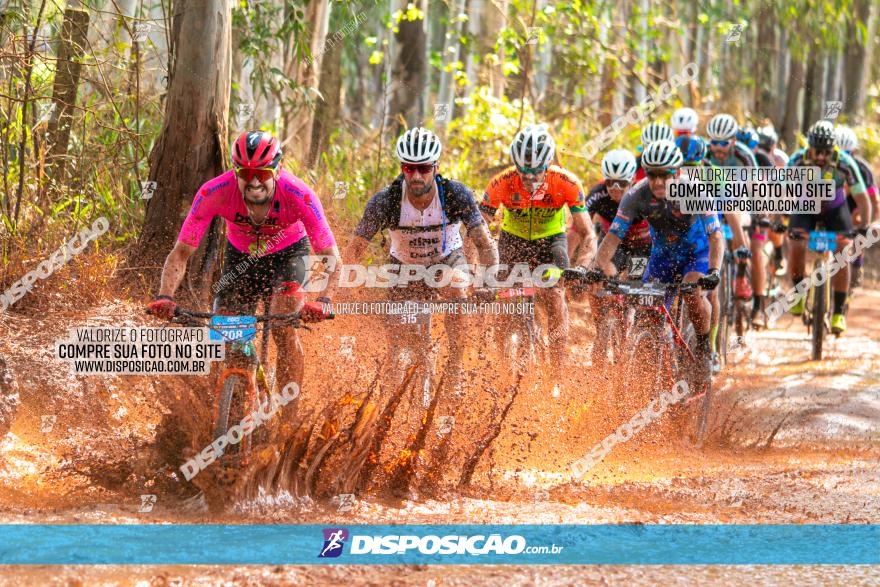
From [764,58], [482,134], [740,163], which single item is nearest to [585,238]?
[740,163]

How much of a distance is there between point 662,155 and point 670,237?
29.2 inches

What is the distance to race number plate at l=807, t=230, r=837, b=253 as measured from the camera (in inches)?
491

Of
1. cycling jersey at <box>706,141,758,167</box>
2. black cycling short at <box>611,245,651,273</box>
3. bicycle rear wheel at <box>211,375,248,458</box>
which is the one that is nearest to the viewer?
bicycle rear wheel at <box>211,375,248,458</box>

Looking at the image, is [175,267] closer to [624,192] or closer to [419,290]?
[419,290]

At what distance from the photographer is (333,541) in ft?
18.8

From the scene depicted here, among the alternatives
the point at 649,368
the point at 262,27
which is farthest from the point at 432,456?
the point at 262,27

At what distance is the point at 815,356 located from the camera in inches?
519

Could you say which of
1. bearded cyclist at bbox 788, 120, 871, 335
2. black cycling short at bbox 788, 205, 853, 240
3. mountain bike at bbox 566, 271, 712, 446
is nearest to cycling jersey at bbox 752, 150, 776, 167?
bearded cyclist at bbox 788, 120, 871, 335

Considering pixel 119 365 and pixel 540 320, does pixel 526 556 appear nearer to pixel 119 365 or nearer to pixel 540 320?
pixel 119 365

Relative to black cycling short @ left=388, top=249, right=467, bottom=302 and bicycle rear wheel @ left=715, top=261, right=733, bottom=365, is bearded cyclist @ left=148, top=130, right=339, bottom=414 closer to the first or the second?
black cycling short @ left=388, top=249, right=467, bottom=302

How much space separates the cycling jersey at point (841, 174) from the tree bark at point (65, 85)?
739cm

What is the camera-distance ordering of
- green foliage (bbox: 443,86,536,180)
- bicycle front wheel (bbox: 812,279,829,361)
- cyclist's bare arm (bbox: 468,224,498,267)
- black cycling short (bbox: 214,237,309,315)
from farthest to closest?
1. green foliage (bbox: 443,86,536,180)
2. bicycle front wheel (bbox: 812,279,829,361)
3. cyclist's bare arm (bbox: 468,224,498,267)
4. black cycling short (bbox: 214,237,309,315)

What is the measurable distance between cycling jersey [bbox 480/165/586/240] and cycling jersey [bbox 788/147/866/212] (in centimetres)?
388

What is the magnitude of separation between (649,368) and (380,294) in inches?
105
